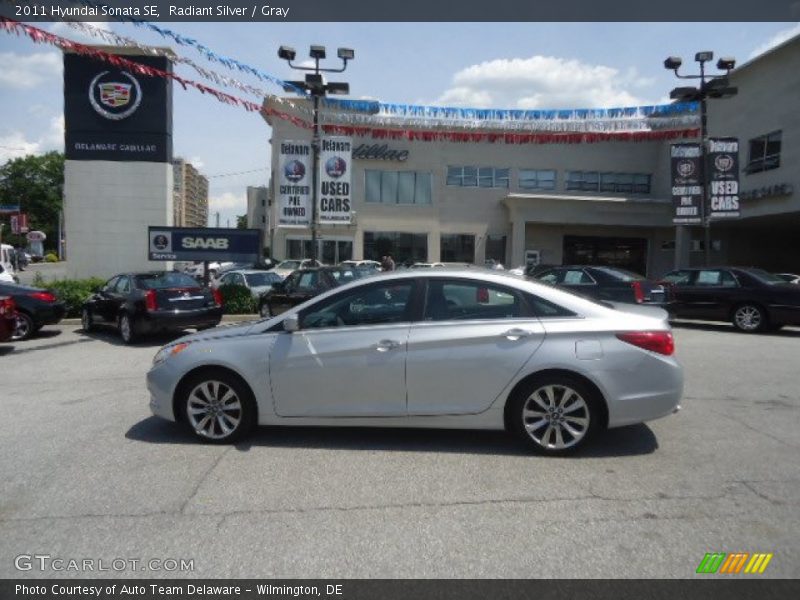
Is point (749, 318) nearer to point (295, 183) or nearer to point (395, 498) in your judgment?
point (295, 183)

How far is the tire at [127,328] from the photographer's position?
11555mm

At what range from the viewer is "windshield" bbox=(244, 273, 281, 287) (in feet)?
60.3

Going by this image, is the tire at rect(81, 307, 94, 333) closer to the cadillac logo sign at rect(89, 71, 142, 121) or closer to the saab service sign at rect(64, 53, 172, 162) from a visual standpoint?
the saab service sign at rect(64, 53, 172, 162)

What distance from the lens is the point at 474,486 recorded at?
4.38m

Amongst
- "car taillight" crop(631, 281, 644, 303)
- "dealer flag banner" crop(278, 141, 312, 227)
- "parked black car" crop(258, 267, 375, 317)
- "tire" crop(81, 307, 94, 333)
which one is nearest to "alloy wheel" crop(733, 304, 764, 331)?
"car taillight" crop(631, 281, 644, 303)

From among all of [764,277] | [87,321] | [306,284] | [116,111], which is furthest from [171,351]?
[116,111]

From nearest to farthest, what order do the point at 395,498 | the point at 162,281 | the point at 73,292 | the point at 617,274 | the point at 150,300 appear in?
1. the point at 395,498
2. the point at 150,300
3. the point at 162,281
4. the point at 617,274
5. the point at 73,292

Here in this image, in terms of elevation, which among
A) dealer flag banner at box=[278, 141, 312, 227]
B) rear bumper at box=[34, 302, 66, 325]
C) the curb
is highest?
dealer flag banner at box=[278, 141, 312, 227]

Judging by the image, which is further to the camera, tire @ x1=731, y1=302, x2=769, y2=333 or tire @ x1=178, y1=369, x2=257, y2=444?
tire @ x1=731, y1=302, x2=769, y2=333

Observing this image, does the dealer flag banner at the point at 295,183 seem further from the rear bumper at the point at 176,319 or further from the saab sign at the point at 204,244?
the rear bumper at the point at 176,319

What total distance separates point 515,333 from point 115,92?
54.9 ft

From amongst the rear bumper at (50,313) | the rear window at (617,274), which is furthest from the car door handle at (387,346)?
the rear bumper at (50,313)

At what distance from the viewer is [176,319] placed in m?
11.6
